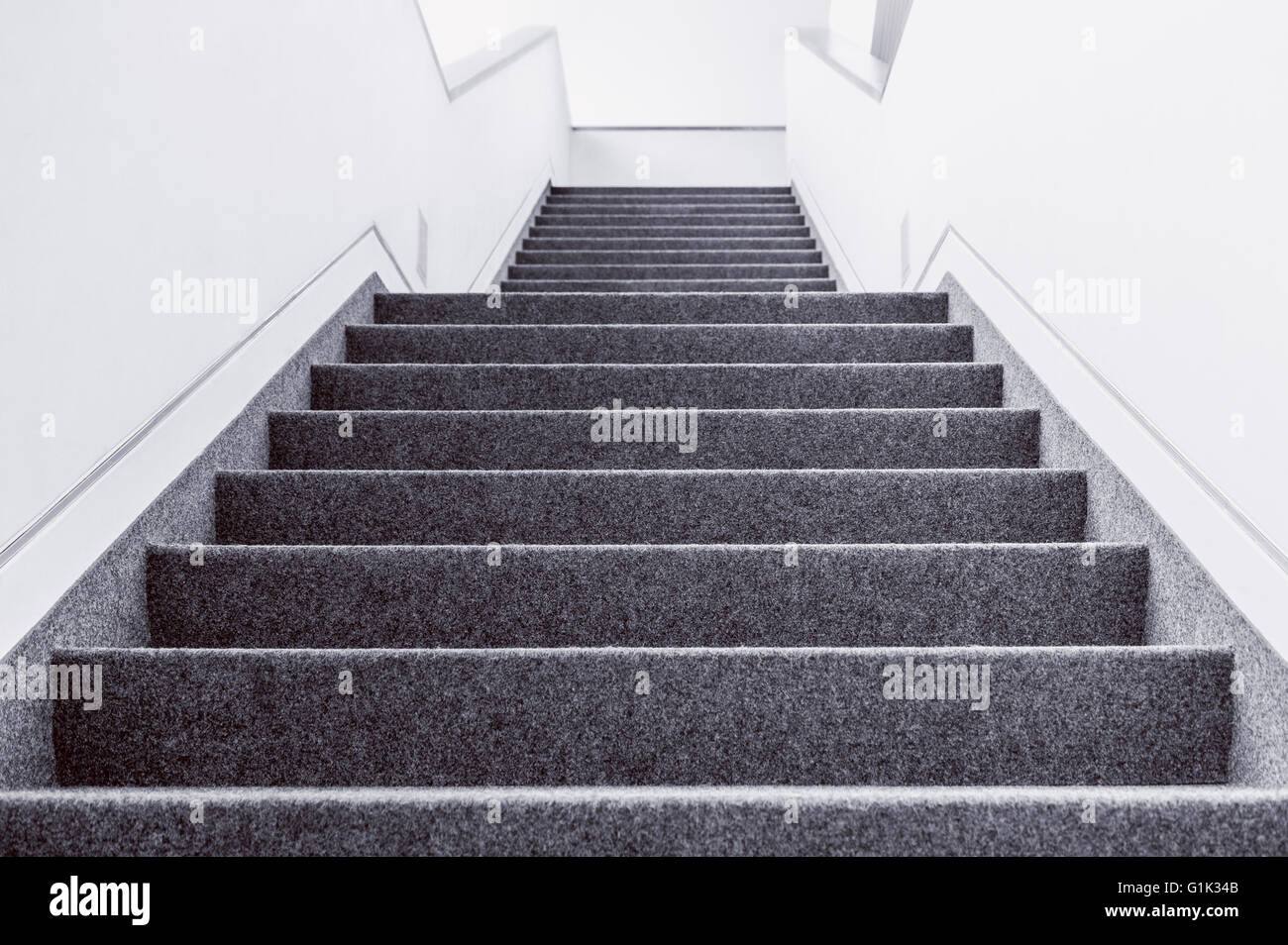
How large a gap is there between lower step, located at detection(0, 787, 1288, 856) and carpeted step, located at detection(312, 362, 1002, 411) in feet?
3.77

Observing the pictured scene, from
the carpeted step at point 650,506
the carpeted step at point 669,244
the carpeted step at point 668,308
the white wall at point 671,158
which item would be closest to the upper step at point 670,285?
the carpeted step at point 669,244

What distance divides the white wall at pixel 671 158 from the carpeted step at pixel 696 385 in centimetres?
461

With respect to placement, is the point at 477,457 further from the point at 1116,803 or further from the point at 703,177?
the point at 703,177

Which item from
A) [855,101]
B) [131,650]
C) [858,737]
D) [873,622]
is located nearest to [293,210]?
[131,650]

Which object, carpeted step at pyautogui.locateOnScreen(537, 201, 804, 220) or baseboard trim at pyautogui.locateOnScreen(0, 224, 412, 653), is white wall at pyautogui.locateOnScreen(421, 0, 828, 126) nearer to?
carpeted step at pyautogui.locateOnScreen(537, 201, 804, 220)

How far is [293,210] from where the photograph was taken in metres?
2.01

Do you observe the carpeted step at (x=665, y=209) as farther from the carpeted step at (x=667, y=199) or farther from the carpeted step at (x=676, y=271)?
the carpeted step at (x=676, y=271)

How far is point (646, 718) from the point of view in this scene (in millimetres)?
1128

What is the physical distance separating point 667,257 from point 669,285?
18.6 inches

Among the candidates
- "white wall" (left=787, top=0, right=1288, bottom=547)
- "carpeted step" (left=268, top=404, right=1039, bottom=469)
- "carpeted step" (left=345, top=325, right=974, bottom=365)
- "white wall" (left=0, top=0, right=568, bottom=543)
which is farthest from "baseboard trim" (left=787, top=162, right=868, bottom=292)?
"carpeted step" (left=268, top=404, right=1039, bottom=469)

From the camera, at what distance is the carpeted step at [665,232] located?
4.17 metres

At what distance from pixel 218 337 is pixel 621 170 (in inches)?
197

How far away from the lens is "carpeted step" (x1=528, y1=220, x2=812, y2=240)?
4.17 meters
